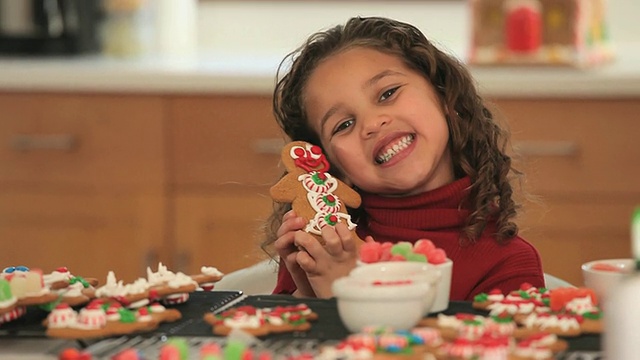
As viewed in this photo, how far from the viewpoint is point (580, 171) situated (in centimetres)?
292

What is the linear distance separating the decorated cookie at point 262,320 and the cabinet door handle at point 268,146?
1.84 meters

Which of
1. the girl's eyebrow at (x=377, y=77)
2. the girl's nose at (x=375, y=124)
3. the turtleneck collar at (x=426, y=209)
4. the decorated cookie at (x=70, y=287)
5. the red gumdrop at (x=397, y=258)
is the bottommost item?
the turtleneck collar at (x=426, y=209)

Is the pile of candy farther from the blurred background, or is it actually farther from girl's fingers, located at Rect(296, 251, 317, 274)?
the blurred background

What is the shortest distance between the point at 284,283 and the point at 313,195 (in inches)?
9.5

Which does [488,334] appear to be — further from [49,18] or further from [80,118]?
[49,18]

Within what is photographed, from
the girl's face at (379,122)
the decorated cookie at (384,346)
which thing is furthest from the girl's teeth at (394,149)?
the decorated cookie at (384,346)

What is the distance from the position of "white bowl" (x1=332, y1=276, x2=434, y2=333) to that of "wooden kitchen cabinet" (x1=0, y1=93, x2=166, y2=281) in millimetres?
2051

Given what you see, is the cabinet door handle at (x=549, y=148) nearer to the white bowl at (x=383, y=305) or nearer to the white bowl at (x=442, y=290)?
the white bowl at (x=442, y=290)

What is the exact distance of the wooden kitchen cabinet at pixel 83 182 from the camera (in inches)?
119

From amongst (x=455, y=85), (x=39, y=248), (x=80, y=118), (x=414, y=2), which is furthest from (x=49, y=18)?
(x=455, y=85)

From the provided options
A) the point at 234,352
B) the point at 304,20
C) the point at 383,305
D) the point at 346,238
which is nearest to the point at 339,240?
the point at 346,238

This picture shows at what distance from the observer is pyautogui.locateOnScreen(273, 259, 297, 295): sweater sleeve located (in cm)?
169

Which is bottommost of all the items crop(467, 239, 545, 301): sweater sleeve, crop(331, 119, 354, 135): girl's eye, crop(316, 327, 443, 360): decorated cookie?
crop(467, 239, 545, 301): sweater sleeve

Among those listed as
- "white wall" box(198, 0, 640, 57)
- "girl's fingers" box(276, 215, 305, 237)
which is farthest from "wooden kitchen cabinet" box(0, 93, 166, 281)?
"girl's fingers" box(276, 215, 305, 237)
